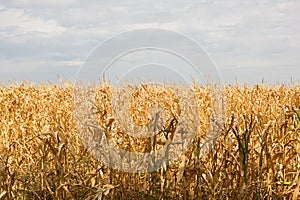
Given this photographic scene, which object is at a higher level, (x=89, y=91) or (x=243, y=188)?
(x=89, y=91)

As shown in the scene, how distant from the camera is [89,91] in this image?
7965 millimetres

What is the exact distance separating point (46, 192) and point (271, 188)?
174cm

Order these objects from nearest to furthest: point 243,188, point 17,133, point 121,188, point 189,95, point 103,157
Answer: point 243,188 → point 121,188 → point 103,157 → point 17,133 → point 189,95

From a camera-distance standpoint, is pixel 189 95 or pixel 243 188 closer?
pixel 243 188

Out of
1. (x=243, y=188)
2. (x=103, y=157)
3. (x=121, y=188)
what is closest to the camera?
(x=243, y=188)

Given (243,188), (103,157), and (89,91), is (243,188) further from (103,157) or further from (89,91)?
(89,91)

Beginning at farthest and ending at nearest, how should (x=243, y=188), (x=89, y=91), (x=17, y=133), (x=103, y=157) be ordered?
(x=89, y=91)
(x=17, y=133)
(x=103, y=157)
(x=243, y=188)

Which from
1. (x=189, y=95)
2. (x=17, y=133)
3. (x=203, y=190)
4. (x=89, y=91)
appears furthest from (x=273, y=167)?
(x=89, y=91)

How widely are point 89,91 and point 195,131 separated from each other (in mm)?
4495

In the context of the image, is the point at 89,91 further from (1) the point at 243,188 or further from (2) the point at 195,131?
(1) the point at 243,188

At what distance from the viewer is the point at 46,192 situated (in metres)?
3.63

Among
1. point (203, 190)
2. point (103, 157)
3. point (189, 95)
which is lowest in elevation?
point (203, 190)

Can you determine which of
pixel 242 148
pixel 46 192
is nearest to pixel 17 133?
pixel 46 192

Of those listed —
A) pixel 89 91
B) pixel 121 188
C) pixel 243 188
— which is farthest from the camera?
pixel 89 91
